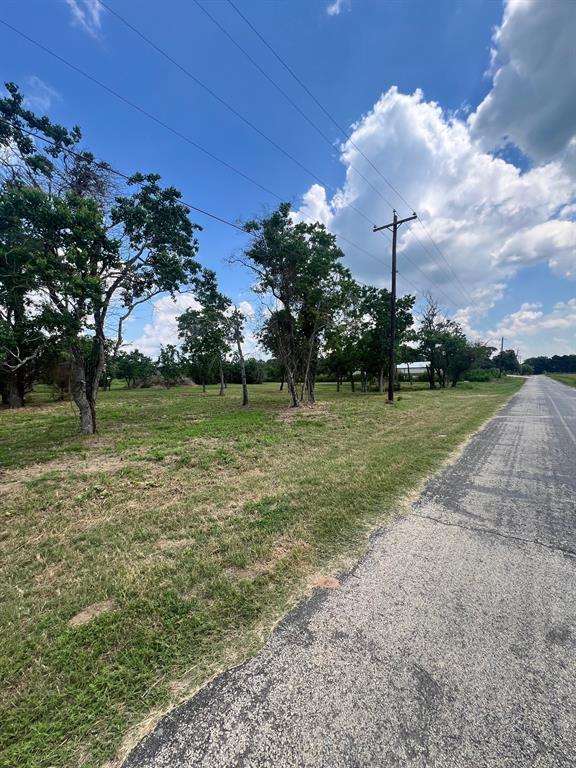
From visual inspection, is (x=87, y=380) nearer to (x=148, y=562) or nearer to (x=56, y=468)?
(x=56, y=468)

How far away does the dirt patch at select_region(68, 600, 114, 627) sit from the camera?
84.7 inches

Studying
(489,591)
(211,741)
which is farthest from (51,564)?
(489,591)

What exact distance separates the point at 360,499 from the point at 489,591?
1.82 m

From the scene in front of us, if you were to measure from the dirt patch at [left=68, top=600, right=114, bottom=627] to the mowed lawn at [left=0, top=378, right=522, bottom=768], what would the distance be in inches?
0.5

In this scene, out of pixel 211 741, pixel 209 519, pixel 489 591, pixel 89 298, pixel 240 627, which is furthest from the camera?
pixel 89 298

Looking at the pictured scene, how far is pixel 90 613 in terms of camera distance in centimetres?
224

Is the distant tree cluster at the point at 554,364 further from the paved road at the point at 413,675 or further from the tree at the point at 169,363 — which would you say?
the paved road at the point at 413,675

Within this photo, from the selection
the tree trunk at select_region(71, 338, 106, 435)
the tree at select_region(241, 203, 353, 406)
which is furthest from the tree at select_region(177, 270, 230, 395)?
the tree trunk at select_region(71, 338, 106, 435)

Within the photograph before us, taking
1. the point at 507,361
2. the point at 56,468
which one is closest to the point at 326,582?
the point at 56,468

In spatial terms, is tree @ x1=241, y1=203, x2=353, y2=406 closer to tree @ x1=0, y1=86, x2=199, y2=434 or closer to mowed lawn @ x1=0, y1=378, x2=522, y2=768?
tree @ x1=0, y1=86, x2=199, y2=434

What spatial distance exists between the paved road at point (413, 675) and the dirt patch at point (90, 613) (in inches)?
41.3

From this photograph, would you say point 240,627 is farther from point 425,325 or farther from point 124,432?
point 425,325

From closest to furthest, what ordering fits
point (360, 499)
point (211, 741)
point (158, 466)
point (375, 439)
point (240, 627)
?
point (211, 741), point (240, 627), point (360, 499), point (158, 466), point (375, 439)

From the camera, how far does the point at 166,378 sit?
4309 centimetres
